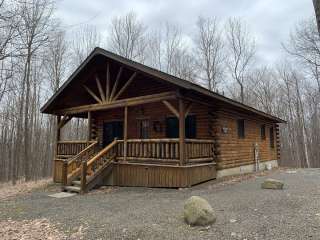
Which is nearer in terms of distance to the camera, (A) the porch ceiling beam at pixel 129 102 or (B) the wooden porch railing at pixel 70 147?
(A) the porch ceiling beam at pixel 129 102

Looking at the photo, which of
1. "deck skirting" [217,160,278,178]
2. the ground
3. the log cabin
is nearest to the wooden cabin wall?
the log cabin

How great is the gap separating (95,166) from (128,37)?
65.5 feet

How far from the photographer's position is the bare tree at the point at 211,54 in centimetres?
2823

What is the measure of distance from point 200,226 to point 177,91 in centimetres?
512

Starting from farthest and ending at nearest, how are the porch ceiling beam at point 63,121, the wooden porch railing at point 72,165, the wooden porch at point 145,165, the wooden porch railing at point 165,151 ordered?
1. the porch ceiling beam at point 63,121
2. the wooden porch railing at point 72,165
3. the wooden porch railing at point 165,151
4. the wooden porch at point 145,165

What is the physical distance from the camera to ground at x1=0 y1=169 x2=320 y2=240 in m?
4.56

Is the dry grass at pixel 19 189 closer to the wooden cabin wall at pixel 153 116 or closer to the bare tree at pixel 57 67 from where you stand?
the wooden cabin wall at pixel 153 116

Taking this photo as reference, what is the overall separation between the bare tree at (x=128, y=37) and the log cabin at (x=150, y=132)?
1385cm

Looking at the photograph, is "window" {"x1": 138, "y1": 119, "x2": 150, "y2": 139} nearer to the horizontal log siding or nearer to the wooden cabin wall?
the wooden cabin wall

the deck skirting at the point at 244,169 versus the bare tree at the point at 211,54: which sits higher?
the bare tree at the point at 211,54

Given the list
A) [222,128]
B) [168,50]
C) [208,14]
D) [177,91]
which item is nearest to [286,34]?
[208,14]

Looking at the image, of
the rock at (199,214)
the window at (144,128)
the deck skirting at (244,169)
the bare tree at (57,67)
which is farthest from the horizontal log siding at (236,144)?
the bare tree at (57,67)

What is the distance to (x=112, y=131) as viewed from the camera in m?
14.6

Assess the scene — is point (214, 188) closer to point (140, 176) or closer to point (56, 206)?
point (140, 176)
